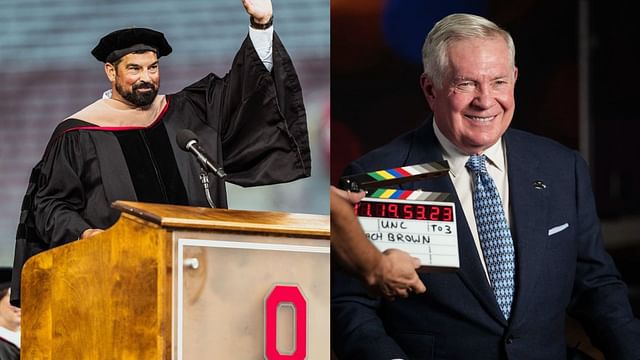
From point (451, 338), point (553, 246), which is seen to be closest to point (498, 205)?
point (553, 246)

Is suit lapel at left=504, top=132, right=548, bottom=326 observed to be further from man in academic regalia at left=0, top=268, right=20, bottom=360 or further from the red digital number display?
man in academic regalia at left=0, top=268, right=20, bottom=360

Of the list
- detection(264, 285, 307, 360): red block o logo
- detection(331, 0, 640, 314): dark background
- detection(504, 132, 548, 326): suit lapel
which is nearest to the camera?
detection(331, 0, 640, 314): dark background

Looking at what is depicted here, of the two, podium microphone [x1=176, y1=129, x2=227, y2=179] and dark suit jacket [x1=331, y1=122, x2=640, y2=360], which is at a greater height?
podium microphone [x1=176, y1=129, x2=227, y2=179]

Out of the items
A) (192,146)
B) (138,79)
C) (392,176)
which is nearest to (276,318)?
(192,146)

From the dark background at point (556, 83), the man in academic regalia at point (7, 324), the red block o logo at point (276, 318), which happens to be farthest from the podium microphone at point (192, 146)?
the dark background at point (556, 83)

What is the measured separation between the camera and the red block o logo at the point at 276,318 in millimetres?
3787

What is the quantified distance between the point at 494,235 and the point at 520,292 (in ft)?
0.42

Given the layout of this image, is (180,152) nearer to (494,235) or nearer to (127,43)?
(127,43)

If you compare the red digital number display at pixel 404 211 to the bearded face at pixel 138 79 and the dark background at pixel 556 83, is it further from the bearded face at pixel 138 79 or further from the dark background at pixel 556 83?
the bearded face at pixel 138 79

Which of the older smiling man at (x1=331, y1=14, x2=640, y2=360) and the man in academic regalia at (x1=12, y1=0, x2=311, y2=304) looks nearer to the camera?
the older smiling man at (x1=331, y1=14, x2=640, y2=360)

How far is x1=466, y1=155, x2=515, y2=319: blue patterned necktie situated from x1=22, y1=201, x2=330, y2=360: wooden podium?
147 centimetres

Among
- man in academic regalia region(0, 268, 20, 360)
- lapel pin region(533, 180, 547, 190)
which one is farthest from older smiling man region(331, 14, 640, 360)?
man in academic regalia region(0, 268, 20, 360)

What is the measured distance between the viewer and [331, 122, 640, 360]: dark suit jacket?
2.14 m

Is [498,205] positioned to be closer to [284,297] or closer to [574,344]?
[574,344]
